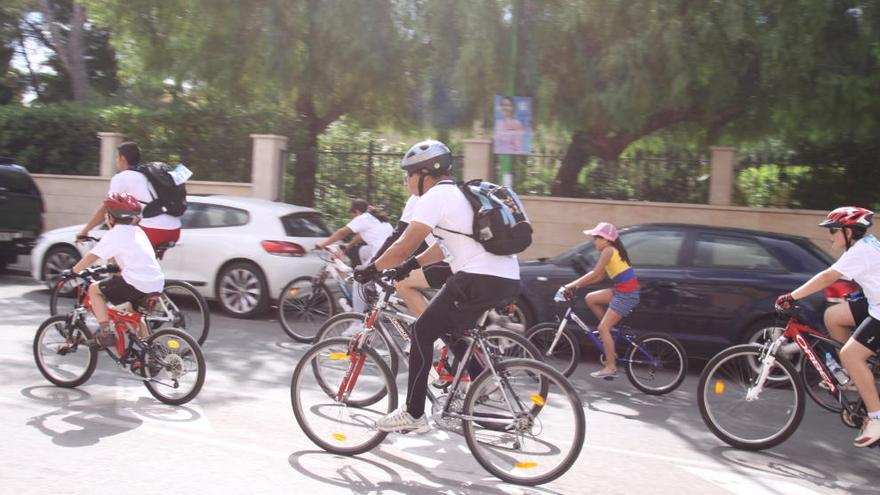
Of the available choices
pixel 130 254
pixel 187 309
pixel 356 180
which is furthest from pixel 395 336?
pixel 356 180

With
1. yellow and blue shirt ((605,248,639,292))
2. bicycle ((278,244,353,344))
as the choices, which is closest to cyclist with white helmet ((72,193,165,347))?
bicycle ((278,244,353,344))

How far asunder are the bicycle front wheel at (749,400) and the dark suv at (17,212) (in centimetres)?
1022

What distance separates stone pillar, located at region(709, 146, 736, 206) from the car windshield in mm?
6140

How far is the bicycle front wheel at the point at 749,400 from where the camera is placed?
5344 millimetres

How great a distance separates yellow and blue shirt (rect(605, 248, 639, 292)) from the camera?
7121 mm

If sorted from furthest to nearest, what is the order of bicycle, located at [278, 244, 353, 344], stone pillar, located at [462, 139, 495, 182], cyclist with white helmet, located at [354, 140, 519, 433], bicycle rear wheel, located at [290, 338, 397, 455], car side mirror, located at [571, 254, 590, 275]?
stone pillar, located at [462, 139, 495, 182]
bicycle, located at [278, 244, 353, 344]
car side mirror, located at [571, 254, 590, 275]
bicycle rear wheel, located at [290, 338, 397, 455]
cyclist with white helmet, located at [354, 140, 519, 433]

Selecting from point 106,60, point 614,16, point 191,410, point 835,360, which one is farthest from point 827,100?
point 106,60

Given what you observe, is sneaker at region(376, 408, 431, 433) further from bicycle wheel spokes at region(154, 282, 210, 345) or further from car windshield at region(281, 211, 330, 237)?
car windshield at region(281, 211, 330, 237)

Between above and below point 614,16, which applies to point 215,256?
below

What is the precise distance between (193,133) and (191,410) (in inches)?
429

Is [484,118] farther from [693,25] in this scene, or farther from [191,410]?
[191,410]

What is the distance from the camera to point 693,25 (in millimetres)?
11305

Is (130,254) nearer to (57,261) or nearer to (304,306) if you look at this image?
(304,306)

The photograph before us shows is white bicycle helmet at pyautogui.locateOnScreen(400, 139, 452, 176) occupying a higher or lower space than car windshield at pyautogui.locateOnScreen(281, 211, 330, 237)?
higher
